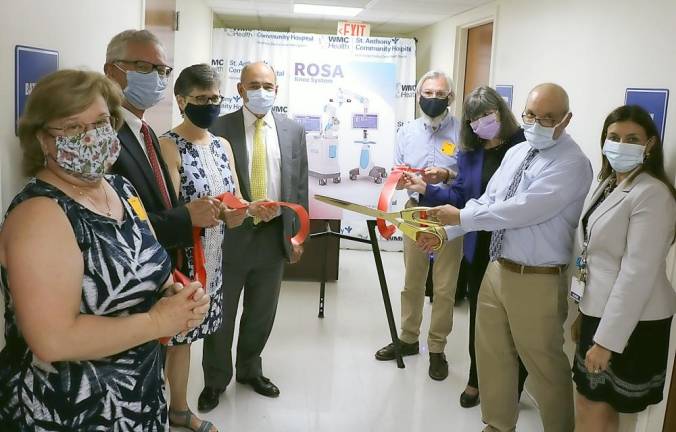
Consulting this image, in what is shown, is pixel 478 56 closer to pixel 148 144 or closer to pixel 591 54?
pixel 591 54

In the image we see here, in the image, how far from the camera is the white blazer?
7.04 feet

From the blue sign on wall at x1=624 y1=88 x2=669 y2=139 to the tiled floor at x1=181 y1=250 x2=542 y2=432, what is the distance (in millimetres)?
1690

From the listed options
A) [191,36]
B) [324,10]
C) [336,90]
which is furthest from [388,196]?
[336,90]

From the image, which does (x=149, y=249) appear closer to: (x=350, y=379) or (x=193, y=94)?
(x=193, y=94)

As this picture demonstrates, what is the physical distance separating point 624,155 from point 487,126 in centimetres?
95

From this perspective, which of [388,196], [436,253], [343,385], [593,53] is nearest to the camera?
[593,53]

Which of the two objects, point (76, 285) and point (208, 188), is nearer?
point (76, 285)

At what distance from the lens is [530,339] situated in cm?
260

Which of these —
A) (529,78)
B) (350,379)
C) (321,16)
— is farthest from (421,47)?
(350,379)

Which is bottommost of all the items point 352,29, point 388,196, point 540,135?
point 388,196

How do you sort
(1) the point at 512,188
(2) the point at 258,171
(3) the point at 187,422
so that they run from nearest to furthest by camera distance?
(1) the point at 512,188, (3) the point at 187,422, (2) the point at 258,171

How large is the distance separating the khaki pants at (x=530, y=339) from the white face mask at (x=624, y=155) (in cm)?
56

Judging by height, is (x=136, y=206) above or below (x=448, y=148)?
below

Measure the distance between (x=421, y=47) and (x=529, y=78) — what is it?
10.8ft
